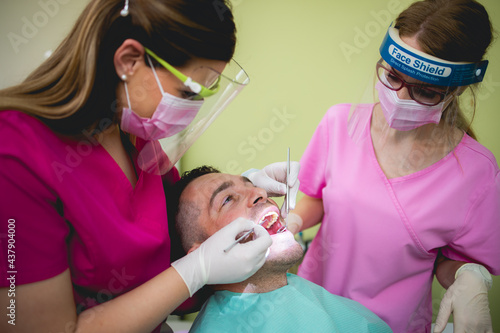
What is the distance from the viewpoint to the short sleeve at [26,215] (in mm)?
823

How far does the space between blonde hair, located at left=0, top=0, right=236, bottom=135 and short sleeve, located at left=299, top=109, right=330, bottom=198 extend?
85 centimetres

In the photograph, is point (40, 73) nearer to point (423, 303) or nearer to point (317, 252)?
point (317, 252)

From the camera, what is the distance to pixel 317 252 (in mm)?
1761

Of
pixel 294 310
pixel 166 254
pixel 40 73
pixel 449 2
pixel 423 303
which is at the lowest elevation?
pixel 423 303

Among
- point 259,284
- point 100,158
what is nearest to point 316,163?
point 259,284

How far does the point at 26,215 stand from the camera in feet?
2.77

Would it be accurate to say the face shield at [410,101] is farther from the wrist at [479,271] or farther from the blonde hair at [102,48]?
the blonde hair at [102,48]

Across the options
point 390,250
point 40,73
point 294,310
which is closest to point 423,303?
point 390,250

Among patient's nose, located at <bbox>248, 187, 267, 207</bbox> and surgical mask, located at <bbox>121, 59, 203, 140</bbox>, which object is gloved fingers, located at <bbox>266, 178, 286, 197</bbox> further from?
→ surgical mask, located at <bbox>121, 59, 203, 140</bbox>

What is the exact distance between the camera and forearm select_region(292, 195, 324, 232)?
1743 millimetres

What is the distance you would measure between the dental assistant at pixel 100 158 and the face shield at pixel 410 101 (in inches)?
23.6

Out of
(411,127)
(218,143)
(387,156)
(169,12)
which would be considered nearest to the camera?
(169,12)

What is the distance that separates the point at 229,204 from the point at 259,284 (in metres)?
0.36

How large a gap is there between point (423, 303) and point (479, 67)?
3.38 feet
